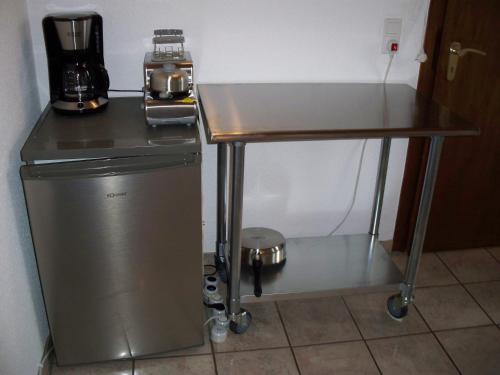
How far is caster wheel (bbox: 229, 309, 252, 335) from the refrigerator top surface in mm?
Result: 723

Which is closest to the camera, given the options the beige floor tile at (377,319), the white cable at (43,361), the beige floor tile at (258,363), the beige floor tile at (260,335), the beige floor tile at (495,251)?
the white cable at (43,361)

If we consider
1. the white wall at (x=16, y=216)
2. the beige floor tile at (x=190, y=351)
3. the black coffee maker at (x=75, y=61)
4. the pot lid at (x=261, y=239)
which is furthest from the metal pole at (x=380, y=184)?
the white wall at (x=16, y=216)

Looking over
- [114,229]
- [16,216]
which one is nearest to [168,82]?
[114,229]

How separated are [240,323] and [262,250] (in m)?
0.29

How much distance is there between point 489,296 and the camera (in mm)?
2209

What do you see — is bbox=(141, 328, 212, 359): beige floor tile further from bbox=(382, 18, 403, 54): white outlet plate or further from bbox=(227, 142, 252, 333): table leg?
bbox=(382, 18, 403, 54): white outlet plate

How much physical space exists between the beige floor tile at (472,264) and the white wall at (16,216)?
1787mm

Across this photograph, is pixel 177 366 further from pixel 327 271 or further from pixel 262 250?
pixel 327 271

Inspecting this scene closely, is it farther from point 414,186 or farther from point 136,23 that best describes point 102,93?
point 414,186

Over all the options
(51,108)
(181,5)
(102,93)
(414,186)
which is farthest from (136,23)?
(414,186)

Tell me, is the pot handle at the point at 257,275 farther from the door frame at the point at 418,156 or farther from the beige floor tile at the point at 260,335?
the door frame at the point at 418,156

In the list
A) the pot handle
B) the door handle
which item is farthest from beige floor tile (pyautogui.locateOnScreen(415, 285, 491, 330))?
the door handle

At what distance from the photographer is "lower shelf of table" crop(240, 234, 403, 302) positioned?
1.93m

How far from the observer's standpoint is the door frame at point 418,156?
2.00 m
